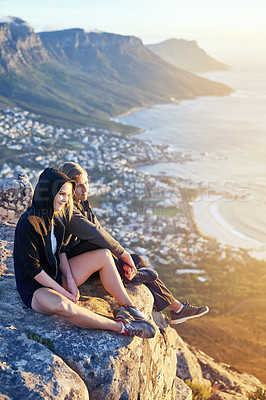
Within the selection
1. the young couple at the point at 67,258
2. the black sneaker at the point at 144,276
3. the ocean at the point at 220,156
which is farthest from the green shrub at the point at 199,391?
the ocean at the point at 220,156

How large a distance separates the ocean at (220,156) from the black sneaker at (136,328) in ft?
92.0

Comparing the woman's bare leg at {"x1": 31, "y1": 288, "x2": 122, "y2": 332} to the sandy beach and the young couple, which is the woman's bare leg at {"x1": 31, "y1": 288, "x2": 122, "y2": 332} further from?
the sandy beach

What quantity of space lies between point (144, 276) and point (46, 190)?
1731 mm

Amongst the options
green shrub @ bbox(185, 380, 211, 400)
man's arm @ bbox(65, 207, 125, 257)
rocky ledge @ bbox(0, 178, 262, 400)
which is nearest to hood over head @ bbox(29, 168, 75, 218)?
man's arm @ bbox(65, 207, 125, 257)

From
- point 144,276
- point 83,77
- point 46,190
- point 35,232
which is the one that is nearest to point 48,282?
point 35,232

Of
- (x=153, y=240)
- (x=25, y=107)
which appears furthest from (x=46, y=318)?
(x=25, y=107)

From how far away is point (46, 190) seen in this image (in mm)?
3799

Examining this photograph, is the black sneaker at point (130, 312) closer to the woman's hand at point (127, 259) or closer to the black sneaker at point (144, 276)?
the woman's hand at point (127, 259)

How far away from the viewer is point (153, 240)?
3078 centimetres

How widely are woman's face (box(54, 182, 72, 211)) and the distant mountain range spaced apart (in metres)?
69.8

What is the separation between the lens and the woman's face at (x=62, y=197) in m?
3.88

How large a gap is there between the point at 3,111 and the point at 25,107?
22.8ft

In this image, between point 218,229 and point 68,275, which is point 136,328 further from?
point 218,229

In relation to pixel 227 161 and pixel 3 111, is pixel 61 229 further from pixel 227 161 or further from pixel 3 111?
pixel 3 111
